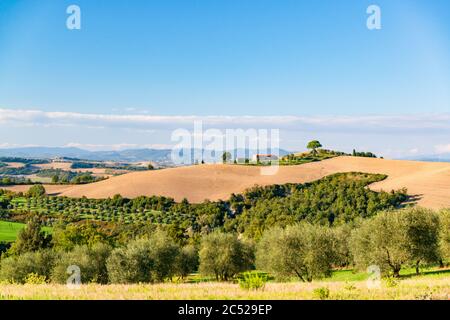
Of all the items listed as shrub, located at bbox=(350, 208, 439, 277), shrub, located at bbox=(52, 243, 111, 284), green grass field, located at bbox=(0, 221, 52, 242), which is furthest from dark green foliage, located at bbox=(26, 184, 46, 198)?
shrub, located at bbox=(350, 208, 439, 277)

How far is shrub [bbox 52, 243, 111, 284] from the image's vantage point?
63.2 meters

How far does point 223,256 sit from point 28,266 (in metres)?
31.5

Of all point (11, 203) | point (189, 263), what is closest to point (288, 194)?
point (189, 263)

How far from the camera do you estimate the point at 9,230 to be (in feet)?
431

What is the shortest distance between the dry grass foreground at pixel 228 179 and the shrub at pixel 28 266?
94.2 metres

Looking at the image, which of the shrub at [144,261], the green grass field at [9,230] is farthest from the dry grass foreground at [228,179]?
the shrub at [144,261]

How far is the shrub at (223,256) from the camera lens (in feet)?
226

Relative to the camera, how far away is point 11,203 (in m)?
172

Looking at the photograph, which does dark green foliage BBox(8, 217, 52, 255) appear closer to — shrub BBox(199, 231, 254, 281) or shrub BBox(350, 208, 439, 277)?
shrub BBox(199, 231, 254, 281)

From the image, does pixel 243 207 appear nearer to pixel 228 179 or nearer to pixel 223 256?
pixel 228 179

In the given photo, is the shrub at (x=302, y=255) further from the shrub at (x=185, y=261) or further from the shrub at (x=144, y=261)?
the shrub at (x=185, y=261)

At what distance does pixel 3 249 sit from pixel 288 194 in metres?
101

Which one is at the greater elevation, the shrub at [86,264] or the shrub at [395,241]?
the shrub at [395,241]

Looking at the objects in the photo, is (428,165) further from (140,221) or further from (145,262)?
(145,262)
